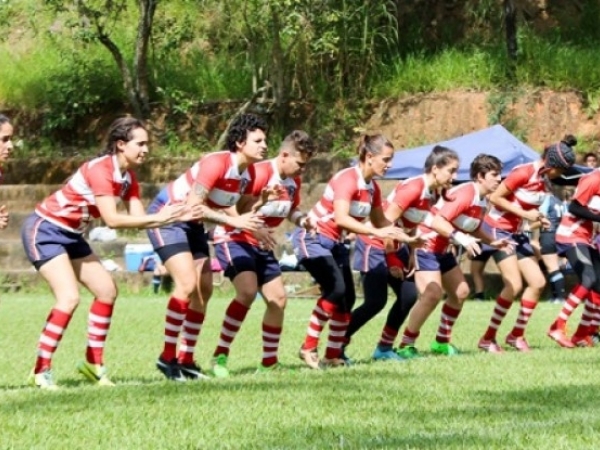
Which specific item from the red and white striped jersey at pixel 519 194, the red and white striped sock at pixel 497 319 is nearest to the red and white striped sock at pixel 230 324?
the red and white striped sock at pixel 497 319

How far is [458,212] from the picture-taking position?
41.2 feet

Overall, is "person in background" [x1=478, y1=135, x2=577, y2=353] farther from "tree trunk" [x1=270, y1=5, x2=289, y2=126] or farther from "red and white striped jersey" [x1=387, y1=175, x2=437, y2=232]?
"tree trunk" [x1=270, y1=5, x2=289, y2=126]

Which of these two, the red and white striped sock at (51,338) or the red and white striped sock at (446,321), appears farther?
the red and white striped sock at (446,321)

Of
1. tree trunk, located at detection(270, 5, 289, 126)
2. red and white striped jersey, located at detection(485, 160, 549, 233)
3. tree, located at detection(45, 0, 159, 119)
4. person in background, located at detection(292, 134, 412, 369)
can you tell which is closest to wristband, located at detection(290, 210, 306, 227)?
person in background, located at detection(292, 134, 412, 369)

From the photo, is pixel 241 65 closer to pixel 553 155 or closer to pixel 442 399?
pixel 553 155

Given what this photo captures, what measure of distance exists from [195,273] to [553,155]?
4404mm

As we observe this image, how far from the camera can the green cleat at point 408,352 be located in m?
12.7

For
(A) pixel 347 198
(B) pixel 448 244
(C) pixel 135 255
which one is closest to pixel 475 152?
(C) pixel 135 255

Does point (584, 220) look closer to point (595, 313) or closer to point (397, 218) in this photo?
point (595, 313)

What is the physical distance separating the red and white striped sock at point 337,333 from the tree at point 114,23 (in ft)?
61.2

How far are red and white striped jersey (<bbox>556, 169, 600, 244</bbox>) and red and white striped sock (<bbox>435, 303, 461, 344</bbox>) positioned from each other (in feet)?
5.23

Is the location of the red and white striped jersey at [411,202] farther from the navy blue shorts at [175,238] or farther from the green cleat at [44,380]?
the green cleat at [44,380]

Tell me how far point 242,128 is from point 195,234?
84cm

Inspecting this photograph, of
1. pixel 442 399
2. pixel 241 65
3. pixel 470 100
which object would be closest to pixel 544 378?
pixel 442 399
